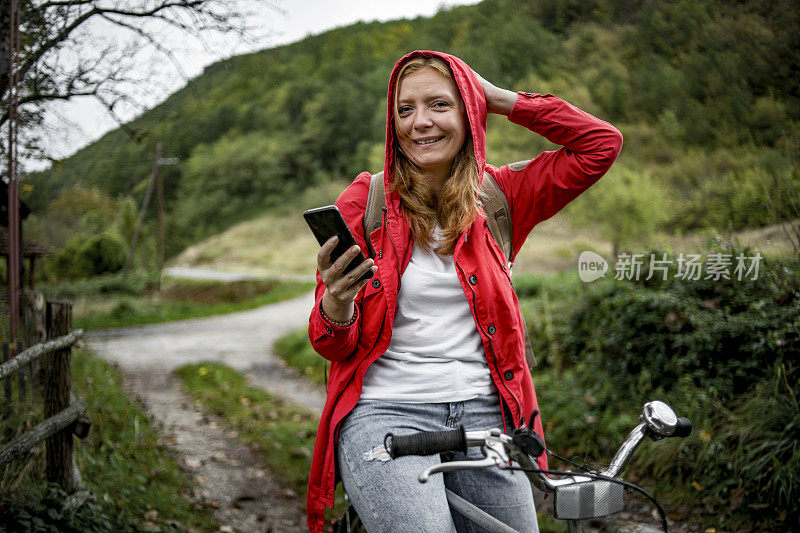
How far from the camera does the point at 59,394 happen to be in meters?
3.60

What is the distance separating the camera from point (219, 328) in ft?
45.6

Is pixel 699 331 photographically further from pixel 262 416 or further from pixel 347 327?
pixel 262 416

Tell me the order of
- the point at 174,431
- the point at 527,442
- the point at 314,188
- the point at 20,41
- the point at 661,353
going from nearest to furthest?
the point at 527,442
the point at 20,41
the point at 661,353
the point at 174,431
the point at 314,188

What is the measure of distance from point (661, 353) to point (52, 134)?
16.0 ft

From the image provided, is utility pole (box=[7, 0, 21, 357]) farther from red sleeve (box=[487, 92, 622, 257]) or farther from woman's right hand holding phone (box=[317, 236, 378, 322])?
red sleeve (box=[487, 92, 622, 257])

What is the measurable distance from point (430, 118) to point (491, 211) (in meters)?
0.37

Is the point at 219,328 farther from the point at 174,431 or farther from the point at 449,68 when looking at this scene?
the point at 449,68

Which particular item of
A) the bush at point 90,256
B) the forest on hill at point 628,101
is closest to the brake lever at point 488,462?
the forest on hill at point 628,101

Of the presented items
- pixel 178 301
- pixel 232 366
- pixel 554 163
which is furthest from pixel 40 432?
pixel 178 301

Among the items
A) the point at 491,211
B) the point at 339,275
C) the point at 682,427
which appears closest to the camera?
the point at 682,427

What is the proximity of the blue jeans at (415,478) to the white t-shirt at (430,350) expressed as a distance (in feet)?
0.12

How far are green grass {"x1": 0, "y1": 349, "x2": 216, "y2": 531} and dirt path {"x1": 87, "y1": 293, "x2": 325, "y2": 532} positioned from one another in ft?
0.79

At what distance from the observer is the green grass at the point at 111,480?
3.23 m

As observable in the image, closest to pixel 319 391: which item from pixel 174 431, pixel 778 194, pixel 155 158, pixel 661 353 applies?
pixel 174 431
